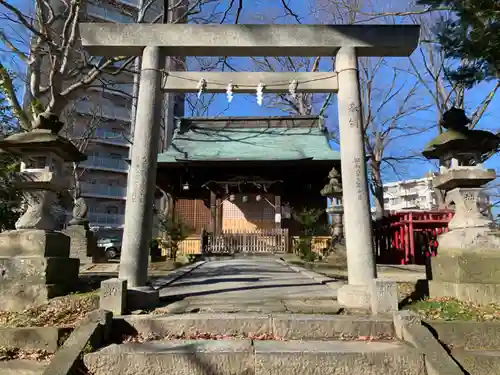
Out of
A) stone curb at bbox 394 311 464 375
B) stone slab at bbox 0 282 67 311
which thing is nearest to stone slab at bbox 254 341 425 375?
stone curb at bbox 394 311 464 375

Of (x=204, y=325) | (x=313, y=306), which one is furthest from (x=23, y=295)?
(x=313, y=306)

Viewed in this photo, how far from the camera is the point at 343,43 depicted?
18.8ft

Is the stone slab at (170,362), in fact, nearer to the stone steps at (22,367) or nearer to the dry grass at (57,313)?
the stone steps at (22,367)

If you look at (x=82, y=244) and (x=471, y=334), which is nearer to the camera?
(x=471, y=334)

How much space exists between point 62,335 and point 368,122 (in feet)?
61.0

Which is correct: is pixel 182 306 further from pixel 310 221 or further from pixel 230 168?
pixel 230 168

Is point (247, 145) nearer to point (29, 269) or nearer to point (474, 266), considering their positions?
point (29, 269)

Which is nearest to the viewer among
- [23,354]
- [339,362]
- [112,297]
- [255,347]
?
[339,362]

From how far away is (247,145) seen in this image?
18.8 metres

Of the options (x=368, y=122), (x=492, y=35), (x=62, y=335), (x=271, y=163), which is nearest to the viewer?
(x=62, y=335)

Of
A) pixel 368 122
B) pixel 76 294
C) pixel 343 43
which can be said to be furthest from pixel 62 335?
pixel 368 122

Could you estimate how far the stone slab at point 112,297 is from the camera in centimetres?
436

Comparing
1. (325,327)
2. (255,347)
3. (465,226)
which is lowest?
(255,347)

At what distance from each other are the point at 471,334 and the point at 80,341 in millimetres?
4087
